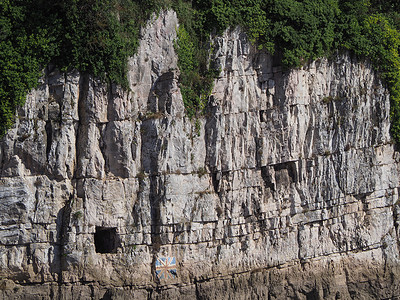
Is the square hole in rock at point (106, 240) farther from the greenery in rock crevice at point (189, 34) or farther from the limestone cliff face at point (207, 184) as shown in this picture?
the greenery in rock crevice at point (189, 34)

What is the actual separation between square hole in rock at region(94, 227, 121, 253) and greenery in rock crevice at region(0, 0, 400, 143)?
12.2ft

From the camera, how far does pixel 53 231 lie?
49.4 feet

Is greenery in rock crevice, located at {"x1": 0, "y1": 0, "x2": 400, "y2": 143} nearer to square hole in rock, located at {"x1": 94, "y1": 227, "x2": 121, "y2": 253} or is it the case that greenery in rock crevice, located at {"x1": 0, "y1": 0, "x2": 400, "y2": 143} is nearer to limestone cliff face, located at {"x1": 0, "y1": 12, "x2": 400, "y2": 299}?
limestone cliff face, located at {"x1": 0, "y1": 12, "x2": 400, "y2": 299}

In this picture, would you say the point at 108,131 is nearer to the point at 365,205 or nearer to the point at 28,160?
the point at 28,160

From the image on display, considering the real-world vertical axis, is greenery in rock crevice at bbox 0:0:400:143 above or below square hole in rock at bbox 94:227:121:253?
above

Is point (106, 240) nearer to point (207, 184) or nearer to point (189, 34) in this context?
point (207, 184)

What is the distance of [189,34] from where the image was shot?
16156 mm

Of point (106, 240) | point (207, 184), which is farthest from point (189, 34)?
point (106, 240)

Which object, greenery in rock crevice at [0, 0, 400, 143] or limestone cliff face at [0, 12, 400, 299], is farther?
limestone cliff face at [0, 12, 400, 299]

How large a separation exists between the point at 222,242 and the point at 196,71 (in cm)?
473

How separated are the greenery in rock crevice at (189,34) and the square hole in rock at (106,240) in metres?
3.71

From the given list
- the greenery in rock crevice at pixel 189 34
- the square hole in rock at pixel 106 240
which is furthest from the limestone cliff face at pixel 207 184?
the greenery in rock crevice at pixel 189 34

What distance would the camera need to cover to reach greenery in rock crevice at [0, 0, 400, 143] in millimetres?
14742

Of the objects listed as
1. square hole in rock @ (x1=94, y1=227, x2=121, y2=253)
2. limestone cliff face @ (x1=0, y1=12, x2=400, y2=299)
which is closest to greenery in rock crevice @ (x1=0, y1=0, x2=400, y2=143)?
limestone cliff face @ (x1=0, y1=12, x2=400, y2=299)
